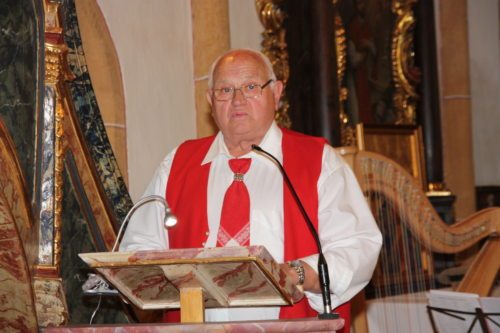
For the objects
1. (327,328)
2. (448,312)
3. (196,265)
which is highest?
(196,265)

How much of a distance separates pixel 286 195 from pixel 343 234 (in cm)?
40

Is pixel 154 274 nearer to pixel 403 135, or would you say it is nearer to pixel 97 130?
pixel 97 130

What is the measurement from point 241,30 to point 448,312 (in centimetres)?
367

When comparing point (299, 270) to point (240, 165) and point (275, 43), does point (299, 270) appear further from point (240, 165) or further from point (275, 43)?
point (275, 43)

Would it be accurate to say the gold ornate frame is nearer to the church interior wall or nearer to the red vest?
the church interior wall

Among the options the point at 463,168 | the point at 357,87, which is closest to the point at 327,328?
the point at 357,87

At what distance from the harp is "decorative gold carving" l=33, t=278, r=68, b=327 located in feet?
6.51

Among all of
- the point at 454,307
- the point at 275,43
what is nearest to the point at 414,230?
the point at 454,307

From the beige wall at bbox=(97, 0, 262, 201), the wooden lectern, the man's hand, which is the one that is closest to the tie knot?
the man's hand

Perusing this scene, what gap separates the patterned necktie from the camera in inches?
168

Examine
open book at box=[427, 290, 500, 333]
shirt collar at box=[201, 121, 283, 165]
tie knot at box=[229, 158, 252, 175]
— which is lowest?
open book at box=[427, 290, 500, 333]

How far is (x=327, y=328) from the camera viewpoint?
309 cm

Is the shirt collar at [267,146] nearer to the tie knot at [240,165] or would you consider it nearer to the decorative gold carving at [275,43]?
the tie knot at [240,165]

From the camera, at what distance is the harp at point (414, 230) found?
5473 millimetres
